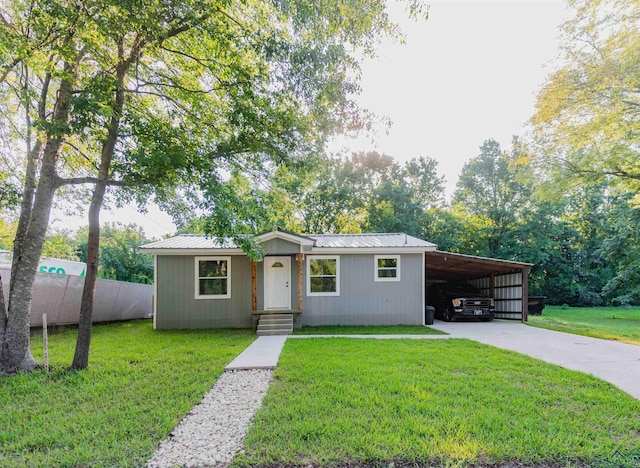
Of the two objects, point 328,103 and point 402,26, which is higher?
point 402,26

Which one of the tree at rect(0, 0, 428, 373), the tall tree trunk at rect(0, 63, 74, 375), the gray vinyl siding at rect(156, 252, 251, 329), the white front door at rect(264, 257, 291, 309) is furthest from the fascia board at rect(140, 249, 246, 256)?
the tall tree trunk at rect(0, 63, 74, 375)

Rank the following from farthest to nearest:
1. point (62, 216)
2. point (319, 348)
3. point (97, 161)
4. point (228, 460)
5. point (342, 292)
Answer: point (342, 292)
point (62, 216)
point (97, 161)
point (319, 348)
point (228, 460)

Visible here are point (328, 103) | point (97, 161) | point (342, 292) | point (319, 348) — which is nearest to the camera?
point (328, 103)

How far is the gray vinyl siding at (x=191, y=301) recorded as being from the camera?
9.71m

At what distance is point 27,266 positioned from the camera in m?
4.98

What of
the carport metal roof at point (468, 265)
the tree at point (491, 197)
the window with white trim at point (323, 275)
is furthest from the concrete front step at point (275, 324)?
the tree at point (491, 197)

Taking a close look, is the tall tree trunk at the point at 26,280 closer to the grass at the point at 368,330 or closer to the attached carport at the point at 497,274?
the grass at the point at 368,330

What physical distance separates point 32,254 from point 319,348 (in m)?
5.16

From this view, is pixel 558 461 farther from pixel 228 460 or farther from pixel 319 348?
pixel 319 348

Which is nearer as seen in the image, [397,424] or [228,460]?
[228,460]

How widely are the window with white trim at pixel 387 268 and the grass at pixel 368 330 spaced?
155cm

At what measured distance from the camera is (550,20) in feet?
29.9

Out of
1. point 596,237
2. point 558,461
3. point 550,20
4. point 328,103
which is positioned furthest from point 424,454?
point 596,237

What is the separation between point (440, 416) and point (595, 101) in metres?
10.6
